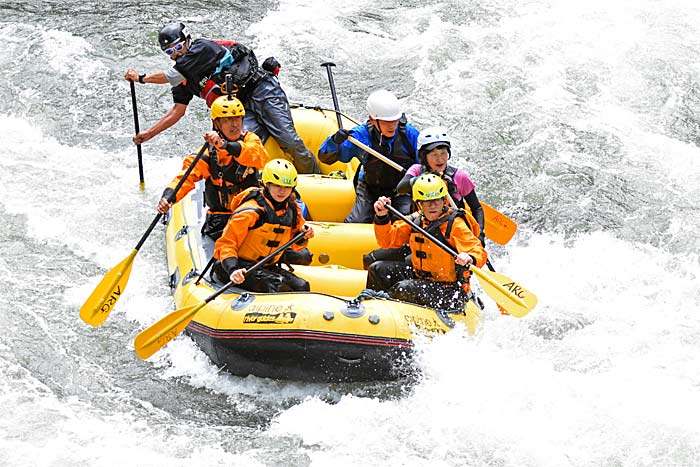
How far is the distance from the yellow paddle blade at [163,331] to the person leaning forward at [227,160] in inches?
35.3

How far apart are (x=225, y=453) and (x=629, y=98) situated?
687cm

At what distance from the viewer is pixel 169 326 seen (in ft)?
21.4

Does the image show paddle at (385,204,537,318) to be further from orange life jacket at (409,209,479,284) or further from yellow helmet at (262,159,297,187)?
yellow helmet at (262,159,297,187)

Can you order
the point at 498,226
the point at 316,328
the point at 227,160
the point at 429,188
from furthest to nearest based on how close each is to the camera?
the point at 498,226, the point at 227,160, the point at 429,188, the point at 316,328

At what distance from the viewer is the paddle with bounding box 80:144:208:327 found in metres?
6.96

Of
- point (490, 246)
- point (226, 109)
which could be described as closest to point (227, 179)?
point (226, 109)

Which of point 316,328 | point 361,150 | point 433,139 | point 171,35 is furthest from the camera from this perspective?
point 171,35

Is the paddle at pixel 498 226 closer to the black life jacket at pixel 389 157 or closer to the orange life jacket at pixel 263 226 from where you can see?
the black life jacket at pixel 389 157

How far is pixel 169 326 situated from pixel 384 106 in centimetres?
217

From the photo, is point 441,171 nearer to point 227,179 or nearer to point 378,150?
point 378,150

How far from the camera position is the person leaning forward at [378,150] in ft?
24.1

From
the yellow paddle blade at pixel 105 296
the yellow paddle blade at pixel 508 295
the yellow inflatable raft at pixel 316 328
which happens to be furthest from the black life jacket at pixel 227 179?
the yellow paddle blade at pixel 508 295

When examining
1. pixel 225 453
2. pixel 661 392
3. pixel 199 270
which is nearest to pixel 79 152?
pixel 199 270

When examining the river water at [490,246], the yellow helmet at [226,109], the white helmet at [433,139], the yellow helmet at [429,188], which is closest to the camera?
the river water at [490,246]
